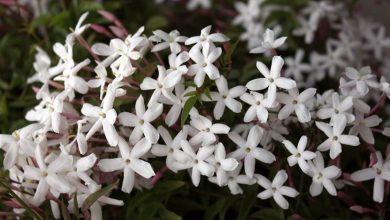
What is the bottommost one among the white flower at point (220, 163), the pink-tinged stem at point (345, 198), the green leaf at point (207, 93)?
the pink-tinged stem at point (345, 198)

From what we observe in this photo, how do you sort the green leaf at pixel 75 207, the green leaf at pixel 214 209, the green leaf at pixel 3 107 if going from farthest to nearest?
the green leaf at pixel 3 107
the green leaf at pixel 214 209
the green leaf at pixel 75 207

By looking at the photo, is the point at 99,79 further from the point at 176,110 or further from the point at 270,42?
the point at 270,42

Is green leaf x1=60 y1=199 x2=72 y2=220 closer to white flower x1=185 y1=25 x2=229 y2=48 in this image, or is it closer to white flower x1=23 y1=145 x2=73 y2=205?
white flower x1=23 y1=145 x2=73 y2=205

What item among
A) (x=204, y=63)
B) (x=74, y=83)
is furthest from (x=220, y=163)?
(x=74, y=83)

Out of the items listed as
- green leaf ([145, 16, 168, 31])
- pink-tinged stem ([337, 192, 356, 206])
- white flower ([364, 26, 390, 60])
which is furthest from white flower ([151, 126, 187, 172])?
white flower ([364, 26, 390, 60])

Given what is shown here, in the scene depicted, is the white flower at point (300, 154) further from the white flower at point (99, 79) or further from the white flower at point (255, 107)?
the white flower at point (99, 79)

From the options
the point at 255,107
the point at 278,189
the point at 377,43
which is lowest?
the point at 377,43

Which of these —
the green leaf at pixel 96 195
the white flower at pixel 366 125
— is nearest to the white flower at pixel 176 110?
the green leaf at pixel 96 195
